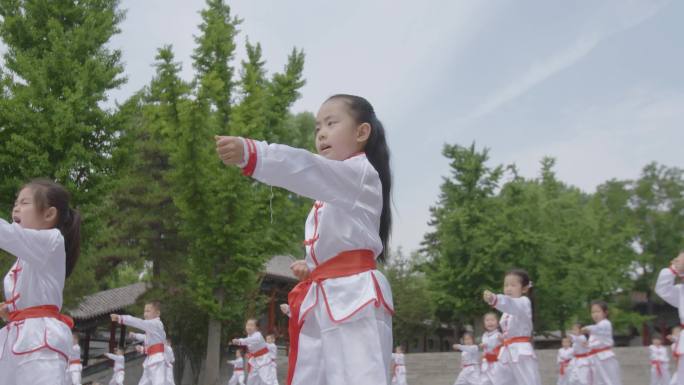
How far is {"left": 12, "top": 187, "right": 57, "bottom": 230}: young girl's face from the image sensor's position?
520cm

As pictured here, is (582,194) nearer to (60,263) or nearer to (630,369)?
(630,369)

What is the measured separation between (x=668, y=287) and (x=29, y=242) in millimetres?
6093

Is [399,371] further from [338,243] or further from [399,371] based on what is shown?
[338,243]

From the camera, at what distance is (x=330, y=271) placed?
3.70 metres

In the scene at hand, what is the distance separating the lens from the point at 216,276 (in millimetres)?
24703

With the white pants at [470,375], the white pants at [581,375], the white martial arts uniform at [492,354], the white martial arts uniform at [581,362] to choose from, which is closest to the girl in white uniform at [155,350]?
the white martial arts uniform at [492,354]

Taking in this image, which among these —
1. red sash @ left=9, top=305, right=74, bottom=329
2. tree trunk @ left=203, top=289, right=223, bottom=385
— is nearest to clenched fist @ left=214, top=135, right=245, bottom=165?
red sash @ left=9, top=305, right=74, bottom=329

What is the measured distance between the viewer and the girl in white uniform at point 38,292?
491cm

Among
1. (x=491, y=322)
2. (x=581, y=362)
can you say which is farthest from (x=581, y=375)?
(x=491, y=322)

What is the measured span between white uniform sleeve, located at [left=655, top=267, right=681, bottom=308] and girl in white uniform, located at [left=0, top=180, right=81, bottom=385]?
18.5ft

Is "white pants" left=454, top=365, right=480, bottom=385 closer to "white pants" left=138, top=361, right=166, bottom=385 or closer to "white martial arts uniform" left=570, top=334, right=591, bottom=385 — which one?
"white martial arts uniform" left=570, top=334, right=591, bottom=385

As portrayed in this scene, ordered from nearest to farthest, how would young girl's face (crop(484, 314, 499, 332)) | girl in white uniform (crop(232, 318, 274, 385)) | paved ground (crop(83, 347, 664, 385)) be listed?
young girl's face (crop(484, 314, 499, 332)) < girl in white uniform (crop(232, 318, 274, 385)) < paved ground (crop(83, 347, 664, 385))

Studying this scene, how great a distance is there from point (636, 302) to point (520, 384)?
36.5 metres

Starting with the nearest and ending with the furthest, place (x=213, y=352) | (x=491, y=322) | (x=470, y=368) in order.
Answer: (x=491, y=322), (x=470, y=368), (x=213, y=352)
